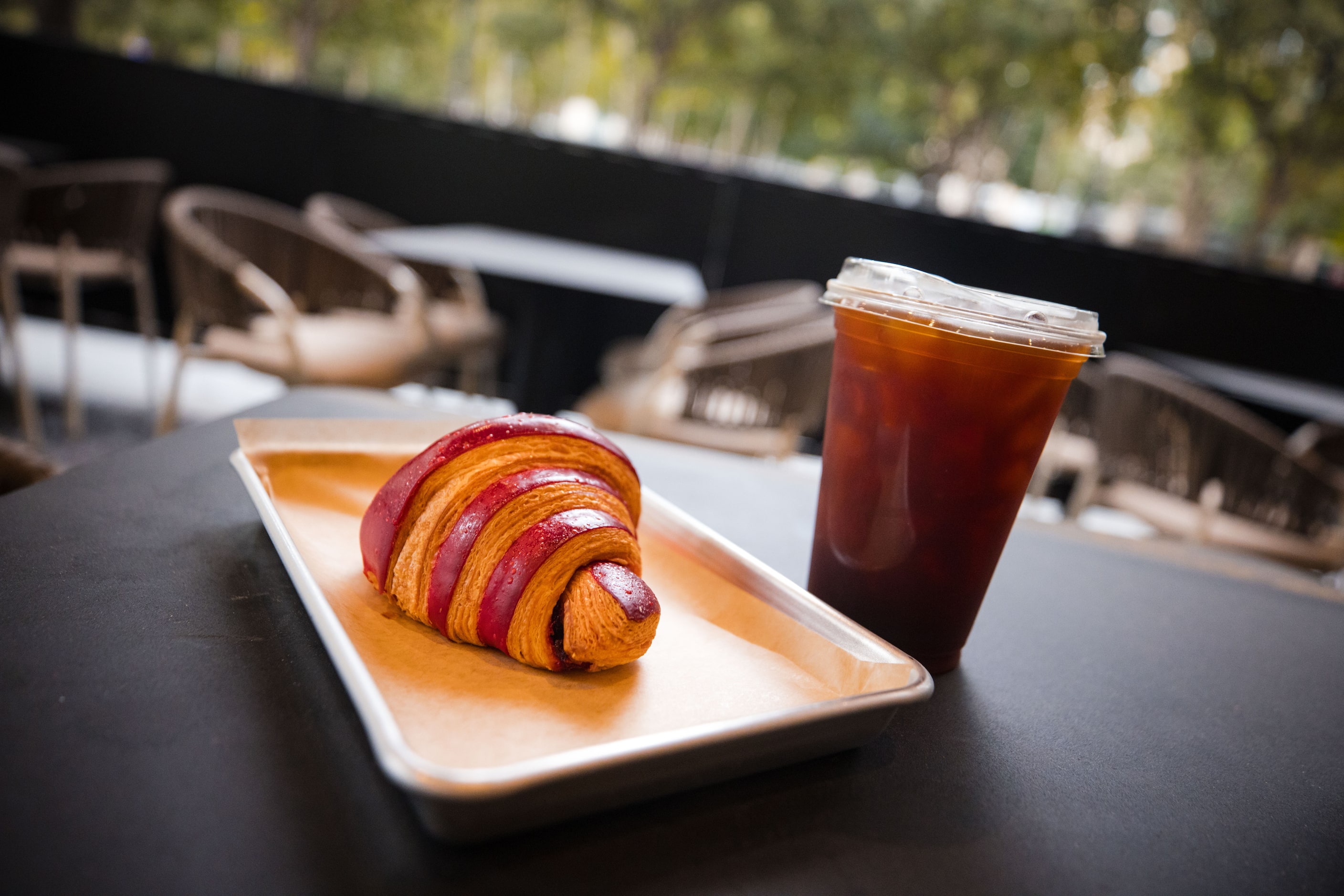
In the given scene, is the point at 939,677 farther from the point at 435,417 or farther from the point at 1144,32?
the point at 1144,32

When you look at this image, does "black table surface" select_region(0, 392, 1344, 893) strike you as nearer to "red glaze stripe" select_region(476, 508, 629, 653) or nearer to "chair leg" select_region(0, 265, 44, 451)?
"red glaze stripe" select_region(476, 508, 629, 653)

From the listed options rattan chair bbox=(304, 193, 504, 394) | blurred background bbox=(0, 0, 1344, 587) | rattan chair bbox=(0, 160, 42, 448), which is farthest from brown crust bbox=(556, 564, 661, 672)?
rattan chair bbox=(0, 160, 42, 448)

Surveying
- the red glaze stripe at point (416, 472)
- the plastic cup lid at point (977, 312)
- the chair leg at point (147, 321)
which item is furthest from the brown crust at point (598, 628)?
the chair leg at point (147, 321)

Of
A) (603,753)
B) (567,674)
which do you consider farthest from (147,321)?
(603,753)

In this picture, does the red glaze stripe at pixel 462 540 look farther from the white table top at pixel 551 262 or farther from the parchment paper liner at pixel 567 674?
the white table top at pixel 551 262

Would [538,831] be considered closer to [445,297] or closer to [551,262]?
[551,262]
